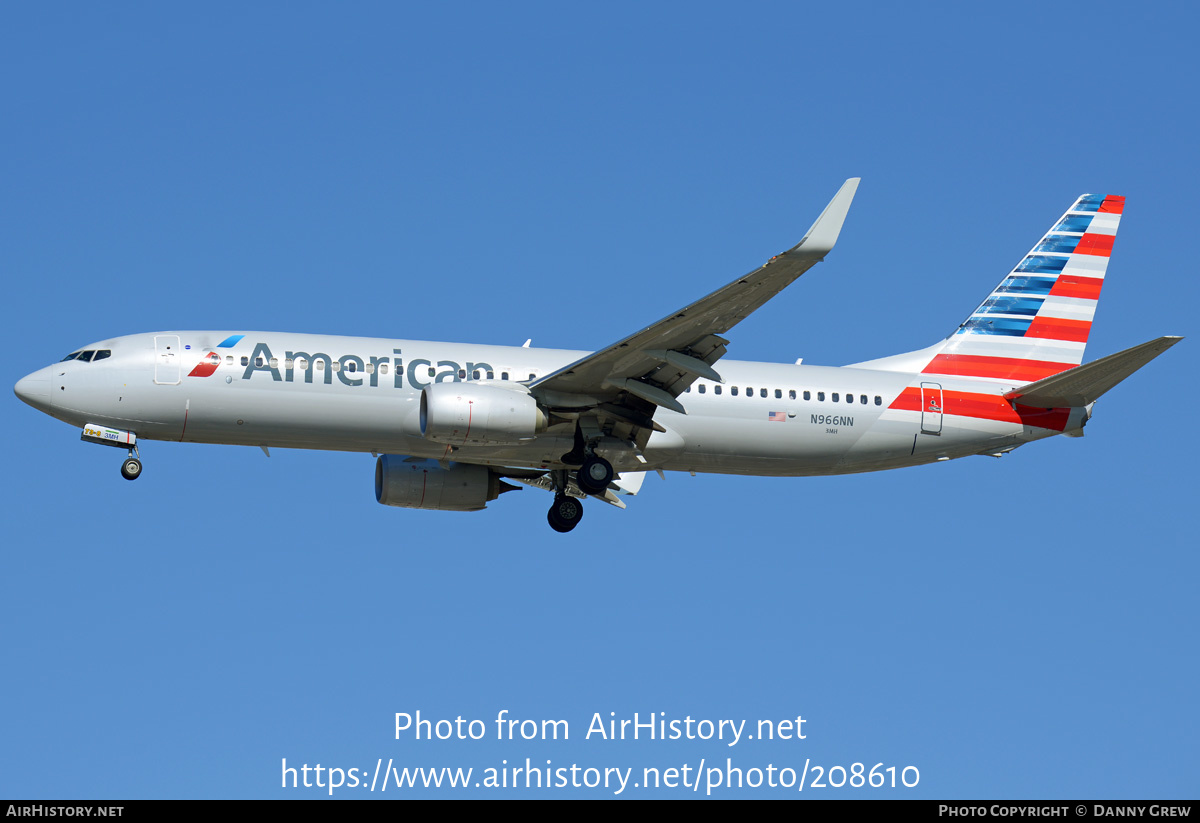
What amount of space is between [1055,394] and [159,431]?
2089cm

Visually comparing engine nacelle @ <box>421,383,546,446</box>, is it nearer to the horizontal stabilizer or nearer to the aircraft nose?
the aircraft nose

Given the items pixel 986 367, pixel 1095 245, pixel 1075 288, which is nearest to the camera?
pixel 986 367

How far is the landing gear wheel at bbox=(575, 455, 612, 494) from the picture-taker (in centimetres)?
3238

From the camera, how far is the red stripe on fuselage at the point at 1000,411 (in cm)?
3462

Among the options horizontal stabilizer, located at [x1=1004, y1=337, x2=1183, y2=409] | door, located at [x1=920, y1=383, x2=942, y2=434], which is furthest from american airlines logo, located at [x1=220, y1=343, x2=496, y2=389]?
horizontal stabilizer, located at [x1=1004, y1=337, x2=1183, y2=409]

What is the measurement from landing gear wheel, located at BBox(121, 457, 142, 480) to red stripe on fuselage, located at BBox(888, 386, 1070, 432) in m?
18.1

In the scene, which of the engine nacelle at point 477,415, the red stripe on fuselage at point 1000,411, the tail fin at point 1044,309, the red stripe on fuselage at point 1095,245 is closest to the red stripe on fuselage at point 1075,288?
the tail fin at point 1044,309

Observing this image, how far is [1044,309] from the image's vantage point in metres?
37.6

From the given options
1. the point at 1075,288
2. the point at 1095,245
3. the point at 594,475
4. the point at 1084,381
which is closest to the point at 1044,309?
the point at 1075,288

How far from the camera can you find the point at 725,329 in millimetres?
29219

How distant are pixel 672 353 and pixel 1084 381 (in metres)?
10.6

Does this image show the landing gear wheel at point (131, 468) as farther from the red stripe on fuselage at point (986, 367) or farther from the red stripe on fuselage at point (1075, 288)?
the red stripe on fuselage at point (1075, 288)

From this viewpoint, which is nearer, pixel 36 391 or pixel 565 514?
pixel 36 391

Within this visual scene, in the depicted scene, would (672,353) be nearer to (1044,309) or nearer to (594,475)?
(594,475)
